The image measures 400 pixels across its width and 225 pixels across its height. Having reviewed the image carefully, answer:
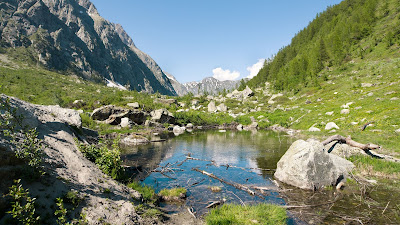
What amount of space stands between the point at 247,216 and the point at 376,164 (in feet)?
48.4

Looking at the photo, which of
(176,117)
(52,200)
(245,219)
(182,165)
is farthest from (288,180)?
(176,117)

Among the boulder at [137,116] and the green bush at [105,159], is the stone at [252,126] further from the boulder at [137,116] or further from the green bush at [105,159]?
the green bush at [105,159]

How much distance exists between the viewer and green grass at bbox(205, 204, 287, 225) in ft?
33.5

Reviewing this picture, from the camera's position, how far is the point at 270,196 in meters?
15.0

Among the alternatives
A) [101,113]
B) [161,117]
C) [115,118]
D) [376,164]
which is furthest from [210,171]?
[101,113]

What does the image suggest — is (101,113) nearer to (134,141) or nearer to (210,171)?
(134,141)

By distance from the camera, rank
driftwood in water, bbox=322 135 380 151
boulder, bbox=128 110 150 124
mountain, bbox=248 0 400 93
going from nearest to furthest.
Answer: driftwood in water, bbox=322 135 380 151 → boulder, bbox=128 110 150 124 → mountain, bbox=248 0 400 93

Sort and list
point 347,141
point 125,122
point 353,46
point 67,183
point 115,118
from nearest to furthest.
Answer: point 67,183 → point 347,141 → point 125,122 → point 115,118 → point 353,46

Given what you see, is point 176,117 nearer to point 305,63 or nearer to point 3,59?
point 305,63

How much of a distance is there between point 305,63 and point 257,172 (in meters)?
135

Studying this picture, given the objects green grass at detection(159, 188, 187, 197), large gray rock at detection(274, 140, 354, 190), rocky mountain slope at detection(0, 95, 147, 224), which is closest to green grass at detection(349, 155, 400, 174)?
large gray rock at detection(274, 140, 354, 190)

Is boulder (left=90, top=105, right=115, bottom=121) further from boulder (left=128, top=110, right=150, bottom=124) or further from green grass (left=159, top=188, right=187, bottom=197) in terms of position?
green grass (left=159, top=188, right=187, bottom=197)

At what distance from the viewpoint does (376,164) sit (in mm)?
17359

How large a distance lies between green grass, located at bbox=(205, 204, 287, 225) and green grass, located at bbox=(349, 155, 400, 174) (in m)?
11.8
